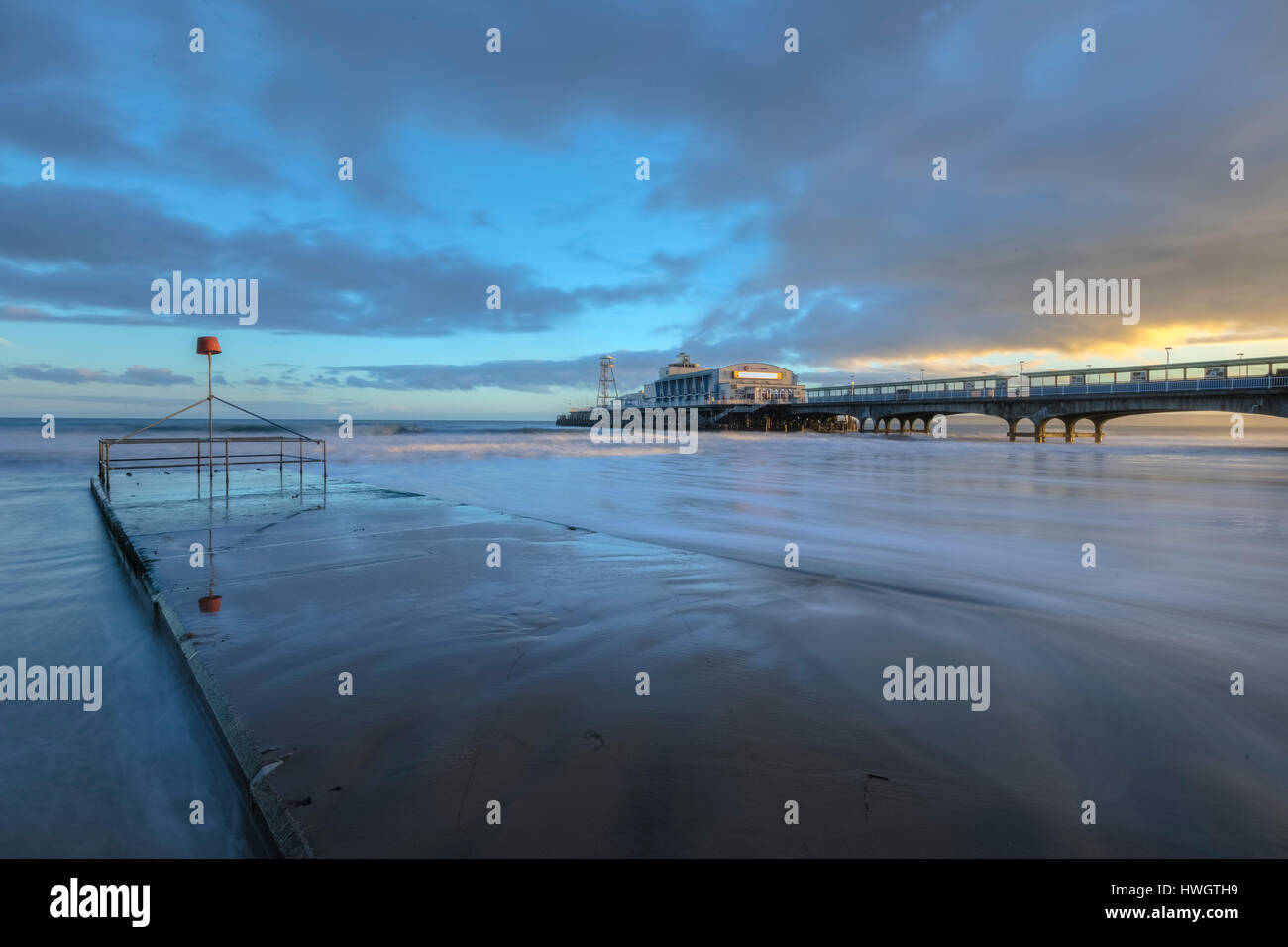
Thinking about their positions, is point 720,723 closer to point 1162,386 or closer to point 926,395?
point 1162,386

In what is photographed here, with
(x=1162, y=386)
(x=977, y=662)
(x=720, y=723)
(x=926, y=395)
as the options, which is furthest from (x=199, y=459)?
(x=926, y=395)

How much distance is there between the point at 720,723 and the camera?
3.46 metres

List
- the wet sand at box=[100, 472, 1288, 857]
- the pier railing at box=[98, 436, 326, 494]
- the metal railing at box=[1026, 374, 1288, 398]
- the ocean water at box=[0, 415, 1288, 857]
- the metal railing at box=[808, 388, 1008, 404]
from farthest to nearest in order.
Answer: the metal railing at box=[808, 388, 1008, 404] < the metal railing at box=[1026, 374, 1288, 398] < the pier railing at box=[98, 436, 326, 494] < the ocean water at box=[0, 415, 1288, 857] < the wet sand at box=[100, 472, 1288, 857]

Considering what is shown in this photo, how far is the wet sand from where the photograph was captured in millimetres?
2557

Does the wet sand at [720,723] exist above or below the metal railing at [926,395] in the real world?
below

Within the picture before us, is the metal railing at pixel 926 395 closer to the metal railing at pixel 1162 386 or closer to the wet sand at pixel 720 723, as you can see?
the metal railing at pixel 1162 386

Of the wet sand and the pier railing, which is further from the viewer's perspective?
the pier railing

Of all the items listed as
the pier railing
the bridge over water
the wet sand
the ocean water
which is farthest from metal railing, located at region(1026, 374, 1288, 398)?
the pier railing

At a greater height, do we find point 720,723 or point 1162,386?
point 1162,386

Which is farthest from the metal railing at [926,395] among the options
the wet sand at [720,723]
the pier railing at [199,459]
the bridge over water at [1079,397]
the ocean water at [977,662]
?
the wet sand at [720,723]

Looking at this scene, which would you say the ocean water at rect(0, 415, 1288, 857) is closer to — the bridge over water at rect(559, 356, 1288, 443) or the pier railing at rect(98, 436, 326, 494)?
the pier railing at rect(98, 436, 326, 494)

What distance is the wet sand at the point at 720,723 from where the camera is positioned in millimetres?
2557
